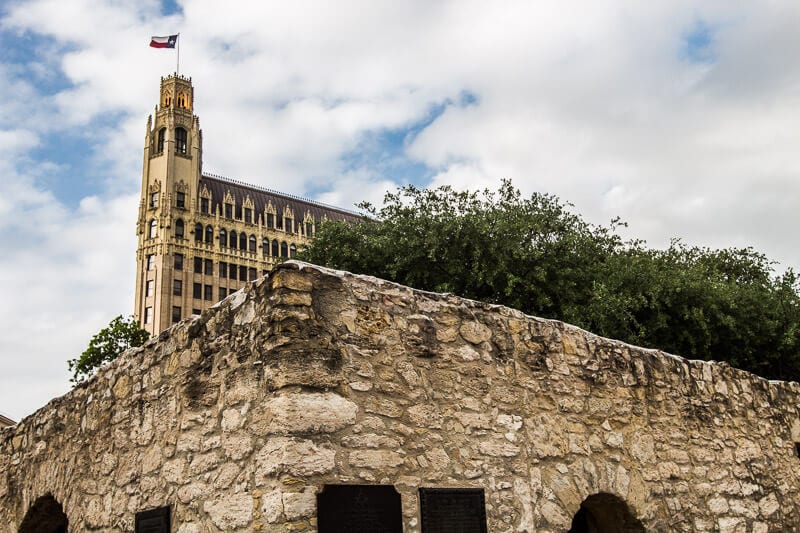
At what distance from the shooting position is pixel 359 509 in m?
4.95

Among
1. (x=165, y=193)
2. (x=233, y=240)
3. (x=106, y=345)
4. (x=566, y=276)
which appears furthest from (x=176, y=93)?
(x=566, y=276)

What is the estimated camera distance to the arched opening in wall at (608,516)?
21.7ft

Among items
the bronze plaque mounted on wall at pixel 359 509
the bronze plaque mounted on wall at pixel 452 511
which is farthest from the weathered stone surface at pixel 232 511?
the bronze plaque mounted on wall at pixel 452 511

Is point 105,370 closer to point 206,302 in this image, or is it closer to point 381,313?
point 381,313

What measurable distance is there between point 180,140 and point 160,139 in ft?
6.52

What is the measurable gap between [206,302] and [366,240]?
56226 mm

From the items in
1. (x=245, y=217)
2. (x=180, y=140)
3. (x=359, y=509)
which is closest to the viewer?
(x=359, y=509)

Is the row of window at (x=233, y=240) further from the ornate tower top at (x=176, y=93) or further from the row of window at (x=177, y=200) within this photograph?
the ornate tower top at (x=176, y=93)

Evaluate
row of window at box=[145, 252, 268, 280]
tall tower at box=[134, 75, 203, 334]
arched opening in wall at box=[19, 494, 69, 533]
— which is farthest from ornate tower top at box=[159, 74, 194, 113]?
arched opening in wall at box=[19, 494, 69, 533]

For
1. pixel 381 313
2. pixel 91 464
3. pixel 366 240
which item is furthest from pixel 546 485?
pixel 366 240

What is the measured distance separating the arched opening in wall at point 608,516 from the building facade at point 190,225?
66168mm

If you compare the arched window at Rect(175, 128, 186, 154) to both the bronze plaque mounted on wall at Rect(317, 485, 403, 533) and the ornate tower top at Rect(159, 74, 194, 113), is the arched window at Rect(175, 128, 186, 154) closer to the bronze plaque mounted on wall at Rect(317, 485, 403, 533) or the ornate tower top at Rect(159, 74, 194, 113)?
the ornate tower top at Rect(159, 74, 194, 113)

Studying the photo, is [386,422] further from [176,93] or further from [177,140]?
[176,93]

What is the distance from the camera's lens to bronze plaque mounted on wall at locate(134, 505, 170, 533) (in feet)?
18.2
